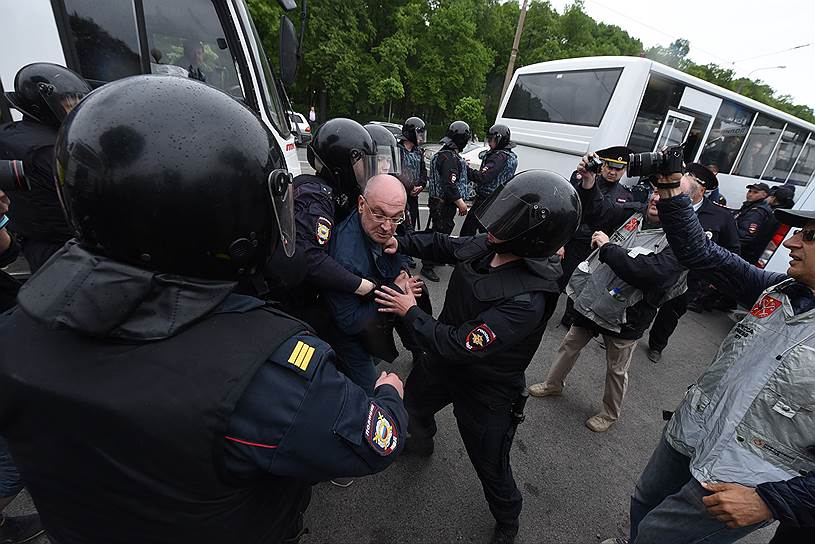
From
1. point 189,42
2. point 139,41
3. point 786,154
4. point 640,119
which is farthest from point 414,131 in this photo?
point 786,154

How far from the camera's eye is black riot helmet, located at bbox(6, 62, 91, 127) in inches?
80.9

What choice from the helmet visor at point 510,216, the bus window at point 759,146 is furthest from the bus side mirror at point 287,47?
the bus window at point 759,146

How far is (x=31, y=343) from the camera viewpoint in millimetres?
742

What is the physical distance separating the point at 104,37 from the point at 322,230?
2.39 meters

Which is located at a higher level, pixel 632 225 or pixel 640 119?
pixel 640 119

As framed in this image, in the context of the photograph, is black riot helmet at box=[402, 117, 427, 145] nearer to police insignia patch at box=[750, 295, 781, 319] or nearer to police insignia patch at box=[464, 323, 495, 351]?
police insignia patch at box=[464, 323, 495, 351]

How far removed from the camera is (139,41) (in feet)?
9.43

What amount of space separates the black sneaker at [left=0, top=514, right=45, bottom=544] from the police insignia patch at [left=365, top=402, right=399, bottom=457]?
7.04ft

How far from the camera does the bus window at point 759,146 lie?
853 centimetres

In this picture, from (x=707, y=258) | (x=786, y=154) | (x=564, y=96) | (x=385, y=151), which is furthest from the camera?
(x=786, y=154)

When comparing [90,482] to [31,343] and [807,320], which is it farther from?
[807,320]

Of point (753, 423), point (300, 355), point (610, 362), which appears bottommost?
point (610, 362)

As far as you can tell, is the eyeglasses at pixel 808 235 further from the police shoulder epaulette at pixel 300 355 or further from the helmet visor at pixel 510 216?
the police shoulder epaulette at pixel 300 355

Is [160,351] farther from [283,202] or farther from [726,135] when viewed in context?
[726,135]
